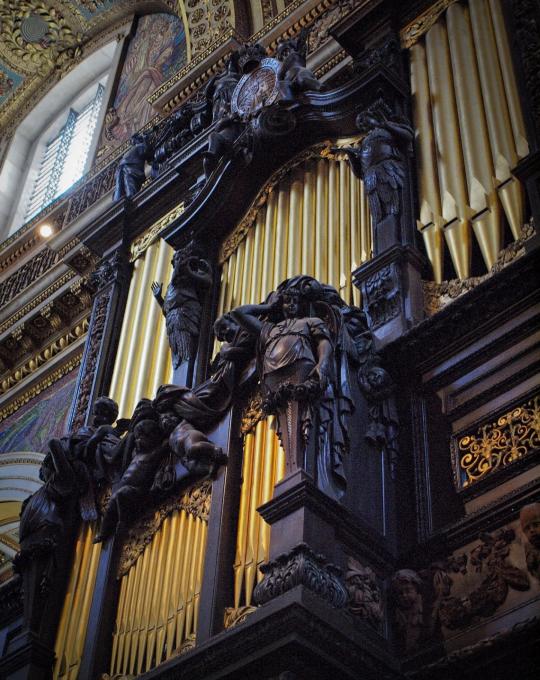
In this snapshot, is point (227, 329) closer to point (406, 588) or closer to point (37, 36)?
point (406, 588)

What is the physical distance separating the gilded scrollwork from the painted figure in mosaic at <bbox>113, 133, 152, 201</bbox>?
20.1 ft

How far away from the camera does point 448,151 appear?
307 inches

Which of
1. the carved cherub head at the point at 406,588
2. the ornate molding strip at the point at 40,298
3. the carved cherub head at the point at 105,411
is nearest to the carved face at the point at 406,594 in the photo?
the carved cherub head at the point at 406,588

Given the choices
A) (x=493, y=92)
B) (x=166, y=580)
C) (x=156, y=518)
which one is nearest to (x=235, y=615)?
(x=166, y=580)

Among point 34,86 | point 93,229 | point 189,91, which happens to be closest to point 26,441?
point 93,229

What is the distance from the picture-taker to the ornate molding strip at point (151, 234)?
10.7m

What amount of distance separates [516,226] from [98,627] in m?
3.28

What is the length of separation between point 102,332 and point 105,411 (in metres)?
1.78

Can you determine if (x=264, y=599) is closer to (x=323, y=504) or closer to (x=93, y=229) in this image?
(x=323, y=504)

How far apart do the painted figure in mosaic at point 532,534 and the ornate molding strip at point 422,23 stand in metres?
5.03

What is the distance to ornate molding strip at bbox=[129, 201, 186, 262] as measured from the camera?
10695 millimetres

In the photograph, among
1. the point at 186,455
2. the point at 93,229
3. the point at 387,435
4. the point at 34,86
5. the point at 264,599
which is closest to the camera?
the point at 264,599

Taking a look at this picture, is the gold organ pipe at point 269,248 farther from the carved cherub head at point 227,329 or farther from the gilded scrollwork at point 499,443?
the gilded scrollwork at point 499,443

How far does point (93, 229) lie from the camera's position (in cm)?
1116
